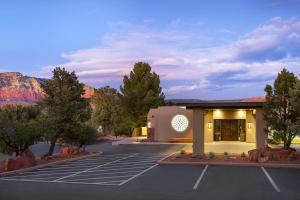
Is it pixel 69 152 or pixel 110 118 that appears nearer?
pixel 69 152

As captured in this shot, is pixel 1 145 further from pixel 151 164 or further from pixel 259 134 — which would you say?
pixel 259 134

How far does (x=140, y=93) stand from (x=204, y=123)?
94.2 feet

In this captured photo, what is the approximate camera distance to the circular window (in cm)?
4034

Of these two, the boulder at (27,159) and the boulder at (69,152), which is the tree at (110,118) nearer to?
the boulder at (69,152)

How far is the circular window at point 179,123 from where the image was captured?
40344mm

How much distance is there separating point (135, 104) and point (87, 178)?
4162 cm

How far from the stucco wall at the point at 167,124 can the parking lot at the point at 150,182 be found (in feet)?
64.1

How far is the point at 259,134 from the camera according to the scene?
78.5 ft

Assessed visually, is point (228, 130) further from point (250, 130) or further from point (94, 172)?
point (94, 172)

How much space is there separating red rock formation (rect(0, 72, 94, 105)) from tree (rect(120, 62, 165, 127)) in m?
24.5

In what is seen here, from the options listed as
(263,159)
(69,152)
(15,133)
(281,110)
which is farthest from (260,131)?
(15,133)

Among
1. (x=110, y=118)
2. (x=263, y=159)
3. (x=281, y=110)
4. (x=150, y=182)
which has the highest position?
(x=110, y=118)

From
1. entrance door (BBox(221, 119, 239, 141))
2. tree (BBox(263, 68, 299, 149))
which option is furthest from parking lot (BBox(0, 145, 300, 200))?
entrance door (BBox(221, 119, 239, 141))

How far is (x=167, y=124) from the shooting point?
4081 cm
